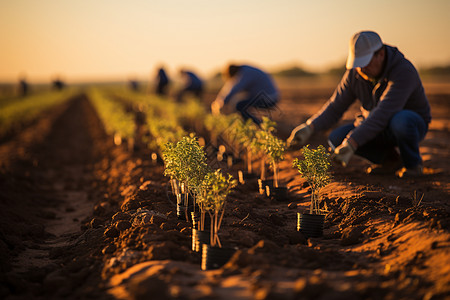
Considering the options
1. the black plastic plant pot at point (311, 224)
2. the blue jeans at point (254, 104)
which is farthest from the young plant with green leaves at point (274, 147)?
the blue jeans at point (254, 104)

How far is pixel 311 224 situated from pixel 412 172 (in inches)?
88.8

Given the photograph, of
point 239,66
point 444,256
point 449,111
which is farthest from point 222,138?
point 449,111

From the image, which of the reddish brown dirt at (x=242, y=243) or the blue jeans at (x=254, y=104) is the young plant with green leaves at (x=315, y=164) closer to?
the reddish brown dirt at (x=242, y=243)

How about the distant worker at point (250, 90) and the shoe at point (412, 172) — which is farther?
the distant worker at point (250, 90)

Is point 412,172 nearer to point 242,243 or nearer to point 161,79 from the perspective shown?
point 242,243

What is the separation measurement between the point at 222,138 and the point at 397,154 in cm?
438

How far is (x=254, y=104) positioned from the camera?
8.04m

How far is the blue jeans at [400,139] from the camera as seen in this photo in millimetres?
4949

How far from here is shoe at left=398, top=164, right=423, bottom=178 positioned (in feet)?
17.3

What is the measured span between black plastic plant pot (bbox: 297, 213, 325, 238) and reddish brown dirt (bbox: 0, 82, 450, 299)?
0.38 feet

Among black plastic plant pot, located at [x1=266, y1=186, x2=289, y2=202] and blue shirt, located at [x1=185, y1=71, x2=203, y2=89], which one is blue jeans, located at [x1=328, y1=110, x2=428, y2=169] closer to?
black plastic plant pot, located at [x1=266, y1=186, x2=289, y2=202]

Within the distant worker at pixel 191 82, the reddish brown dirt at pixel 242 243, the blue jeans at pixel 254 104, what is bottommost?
the reddish brown dirt at pixel 242 243

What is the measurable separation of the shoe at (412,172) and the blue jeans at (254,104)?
3.16 meters

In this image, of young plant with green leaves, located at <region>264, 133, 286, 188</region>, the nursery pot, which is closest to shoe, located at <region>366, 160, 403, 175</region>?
the nursery pot
